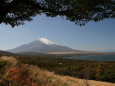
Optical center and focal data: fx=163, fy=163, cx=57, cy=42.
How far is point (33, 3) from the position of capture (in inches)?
306

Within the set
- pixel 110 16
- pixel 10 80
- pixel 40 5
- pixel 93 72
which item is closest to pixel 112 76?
pixel 93 72

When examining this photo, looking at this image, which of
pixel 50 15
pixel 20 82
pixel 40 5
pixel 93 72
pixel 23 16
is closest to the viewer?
pixel 20 82

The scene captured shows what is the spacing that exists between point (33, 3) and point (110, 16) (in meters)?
3.79

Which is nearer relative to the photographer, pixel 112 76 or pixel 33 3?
pixel 33 3

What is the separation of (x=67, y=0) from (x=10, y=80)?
4.41 metres

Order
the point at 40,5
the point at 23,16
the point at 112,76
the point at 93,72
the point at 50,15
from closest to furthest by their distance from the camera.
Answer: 1. the point at 40,5
2. the point at 50,15
3. the point at 23,16
4. the point at 112,76
5. the point at 93,72

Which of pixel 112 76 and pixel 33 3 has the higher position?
pixel 33 3

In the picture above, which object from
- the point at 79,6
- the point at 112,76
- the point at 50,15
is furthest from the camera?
the point at 112,76

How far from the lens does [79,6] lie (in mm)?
7543

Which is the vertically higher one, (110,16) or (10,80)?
(110,16)

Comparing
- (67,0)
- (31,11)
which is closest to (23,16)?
(31,11)

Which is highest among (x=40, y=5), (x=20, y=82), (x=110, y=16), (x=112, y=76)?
(x=40, y=5)

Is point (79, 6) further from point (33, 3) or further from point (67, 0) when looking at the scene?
point (33, 3)

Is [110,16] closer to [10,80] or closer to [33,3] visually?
[33,3]
